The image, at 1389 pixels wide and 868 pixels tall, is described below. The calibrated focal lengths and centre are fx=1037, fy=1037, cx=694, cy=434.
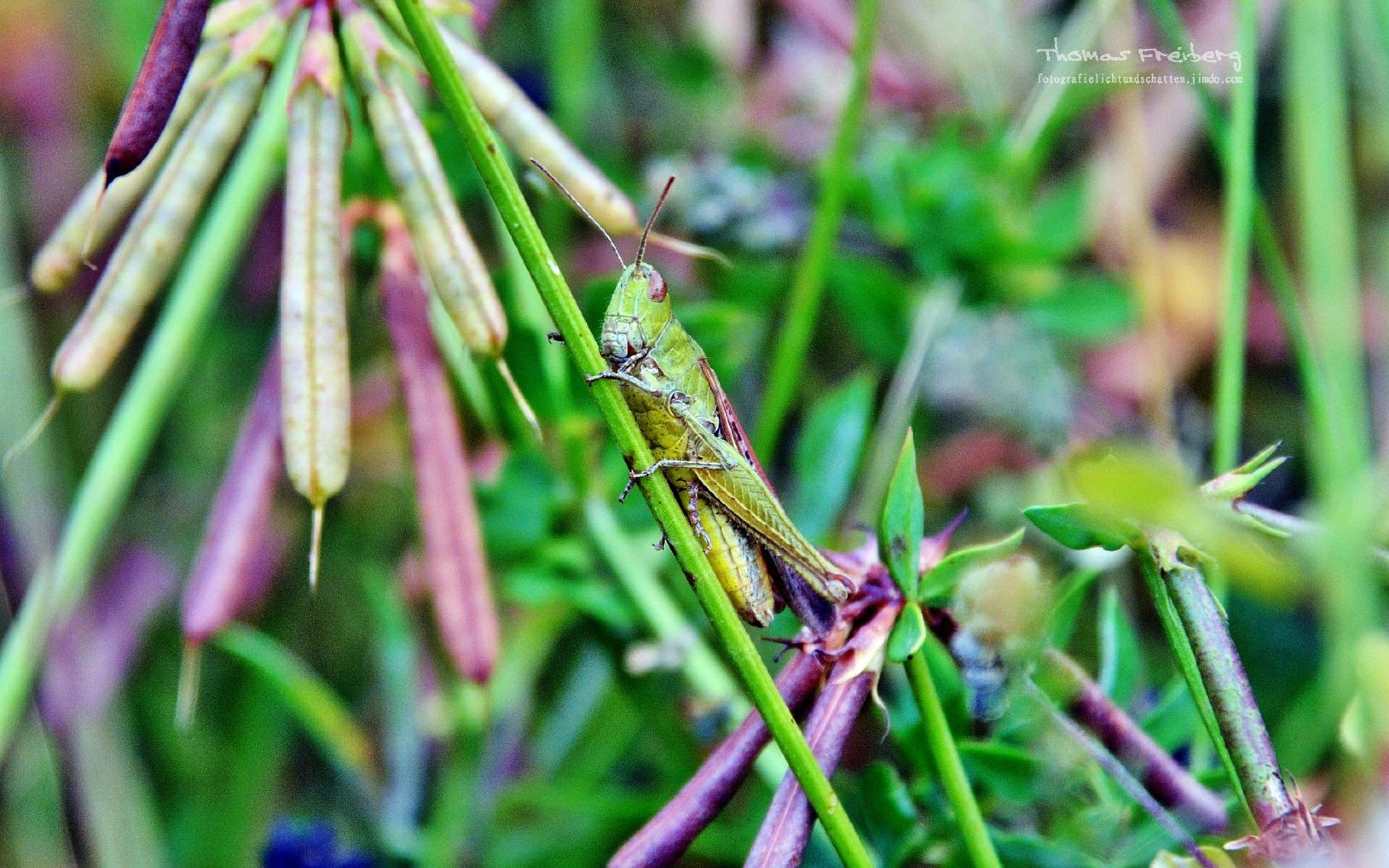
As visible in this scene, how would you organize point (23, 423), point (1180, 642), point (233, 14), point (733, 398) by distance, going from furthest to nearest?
point (733, 398) < point (23, 423) < point (233, 14) < point (1180, 642)

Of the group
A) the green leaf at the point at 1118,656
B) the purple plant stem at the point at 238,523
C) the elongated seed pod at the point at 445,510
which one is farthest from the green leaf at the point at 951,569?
the purple plant stem at the point at 238,523

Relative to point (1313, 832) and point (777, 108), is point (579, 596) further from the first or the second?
point (777, 108)

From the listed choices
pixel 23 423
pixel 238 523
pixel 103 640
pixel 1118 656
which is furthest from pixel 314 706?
pixel 1118 656

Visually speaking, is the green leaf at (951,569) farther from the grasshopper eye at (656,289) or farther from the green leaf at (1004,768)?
the grasshopper eye at (656,289)

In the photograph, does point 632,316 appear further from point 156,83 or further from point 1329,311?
point 1329,311

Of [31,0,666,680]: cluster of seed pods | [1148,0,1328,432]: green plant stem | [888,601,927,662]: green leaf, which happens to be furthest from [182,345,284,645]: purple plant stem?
[1148,0,1328,432]: green plant stem

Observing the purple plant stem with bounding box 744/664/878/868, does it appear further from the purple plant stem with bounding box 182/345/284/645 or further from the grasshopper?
the purple plant stem with bounding box 182/345/284/645

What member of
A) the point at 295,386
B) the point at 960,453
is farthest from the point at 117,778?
the point at 960,453
